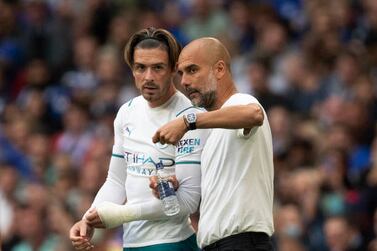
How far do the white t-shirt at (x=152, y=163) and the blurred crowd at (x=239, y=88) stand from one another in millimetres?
3545

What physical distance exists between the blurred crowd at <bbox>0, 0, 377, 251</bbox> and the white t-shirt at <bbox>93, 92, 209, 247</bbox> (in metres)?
3.54

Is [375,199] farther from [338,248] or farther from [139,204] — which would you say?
[139,204]

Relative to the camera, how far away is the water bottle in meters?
7.39

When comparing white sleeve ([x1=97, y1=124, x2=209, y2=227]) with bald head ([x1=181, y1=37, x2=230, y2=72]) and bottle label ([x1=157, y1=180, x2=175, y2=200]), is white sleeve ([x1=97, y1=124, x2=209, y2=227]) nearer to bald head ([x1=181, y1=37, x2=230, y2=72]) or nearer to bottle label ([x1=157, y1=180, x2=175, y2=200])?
bottle label ([x1=157, y1=180, x2=175, y2=200])

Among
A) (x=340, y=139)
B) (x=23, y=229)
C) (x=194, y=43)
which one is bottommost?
(x=23, y=229)

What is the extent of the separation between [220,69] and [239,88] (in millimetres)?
6421

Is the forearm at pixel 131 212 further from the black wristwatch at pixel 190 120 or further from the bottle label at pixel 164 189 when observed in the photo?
the black wristwatch at pixel 190 120

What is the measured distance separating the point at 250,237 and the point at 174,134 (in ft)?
2.62

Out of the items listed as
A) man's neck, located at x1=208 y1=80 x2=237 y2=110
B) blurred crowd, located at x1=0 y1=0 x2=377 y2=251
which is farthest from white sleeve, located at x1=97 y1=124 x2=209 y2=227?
blurred crowd, located at x1=0 y1=0 x2=377 y2=251

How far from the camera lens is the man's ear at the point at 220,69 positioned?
7.36 metres

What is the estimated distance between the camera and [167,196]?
7.39 metres

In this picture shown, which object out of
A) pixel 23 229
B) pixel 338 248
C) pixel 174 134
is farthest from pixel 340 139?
pixel 174 134

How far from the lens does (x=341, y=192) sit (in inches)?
455

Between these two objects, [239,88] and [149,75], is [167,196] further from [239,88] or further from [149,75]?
[239,88]
